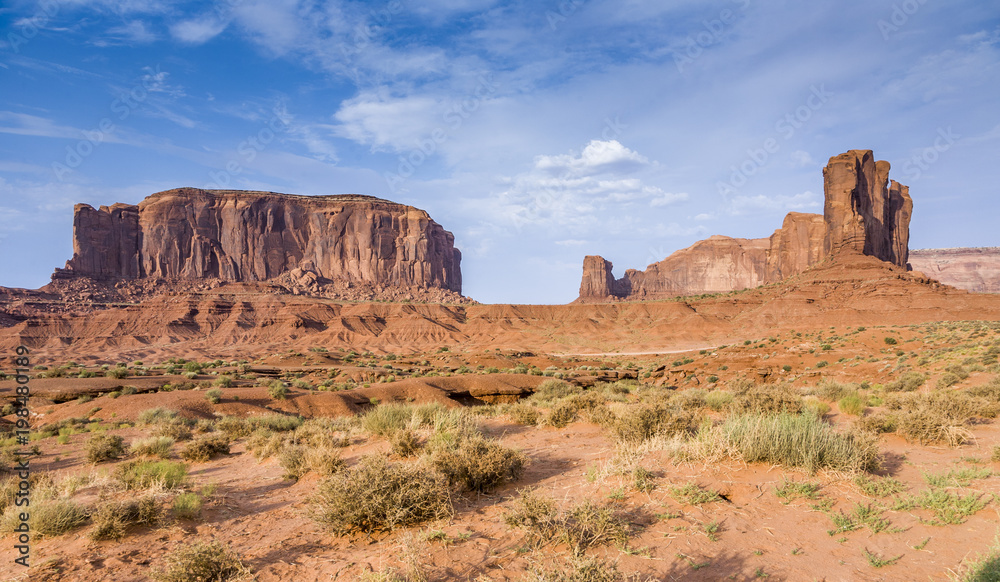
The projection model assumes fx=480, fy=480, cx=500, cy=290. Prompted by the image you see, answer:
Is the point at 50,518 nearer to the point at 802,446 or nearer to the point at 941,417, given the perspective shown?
the point at 802,446

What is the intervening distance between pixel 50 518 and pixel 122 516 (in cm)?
73

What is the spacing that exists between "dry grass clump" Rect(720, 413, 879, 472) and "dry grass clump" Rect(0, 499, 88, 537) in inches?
319

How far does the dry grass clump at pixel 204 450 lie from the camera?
10211mm

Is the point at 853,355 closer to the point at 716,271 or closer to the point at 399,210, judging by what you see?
the point at 399,210

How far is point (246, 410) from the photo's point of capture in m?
19.6

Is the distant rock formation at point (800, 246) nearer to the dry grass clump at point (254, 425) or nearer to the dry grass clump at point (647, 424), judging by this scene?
the dry grass clump at point (647, 424)

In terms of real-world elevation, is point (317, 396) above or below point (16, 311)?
below

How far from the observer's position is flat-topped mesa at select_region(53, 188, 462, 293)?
3957 inches

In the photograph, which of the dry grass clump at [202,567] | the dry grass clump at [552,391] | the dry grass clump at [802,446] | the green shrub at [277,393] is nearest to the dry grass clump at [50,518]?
the dry grass clump at [202,567]

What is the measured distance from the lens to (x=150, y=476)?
721 cm

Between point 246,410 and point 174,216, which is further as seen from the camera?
point 174,216

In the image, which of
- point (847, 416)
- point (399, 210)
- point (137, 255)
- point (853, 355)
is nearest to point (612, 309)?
point (853, 355)

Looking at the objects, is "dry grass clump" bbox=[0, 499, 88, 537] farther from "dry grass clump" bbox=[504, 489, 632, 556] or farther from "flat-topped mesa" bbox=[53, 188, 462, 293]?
"flat-topped mesa" bbox=[53, 188, 462, 293]

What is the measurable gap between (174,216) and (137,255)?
11.0 meters
